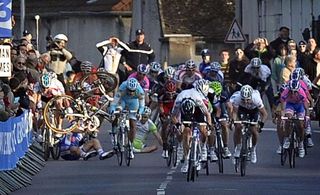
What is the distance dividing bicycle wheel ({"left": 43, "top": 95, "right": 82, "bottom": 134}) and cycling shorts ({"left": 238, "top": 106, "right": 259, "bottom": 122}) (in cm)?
→ 417

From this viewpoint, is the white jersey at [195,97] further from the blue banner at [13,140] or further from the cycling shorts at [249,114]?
the blue banner at [13,140]

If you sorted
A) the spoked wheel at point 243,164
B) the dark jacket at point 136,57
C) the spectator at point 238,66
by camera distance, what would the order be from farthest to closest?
the dark jacket at point 136,57, the spectator at point 238,66, the spoked wheel at point 243,164

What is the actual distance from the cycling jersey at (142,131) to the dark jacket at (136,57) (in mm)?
4979

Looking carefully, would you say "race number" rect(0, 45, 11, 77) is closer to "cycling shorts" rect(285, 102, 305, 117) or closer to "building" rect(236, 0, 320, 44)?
"cycling shorts" rect(285, 102, 305, 117)

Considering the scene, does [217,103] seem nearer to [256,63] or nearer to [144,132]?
[144,132]

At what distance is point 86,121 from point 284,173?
4832 millimetres

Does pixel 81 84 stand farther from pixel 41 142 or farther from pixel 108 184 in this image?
pixel 108 184

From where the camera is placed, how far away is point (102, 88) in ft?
87.5

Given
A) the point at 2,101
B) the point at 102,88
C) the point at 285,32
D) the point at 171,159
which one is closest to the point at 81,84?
the point at 102,88

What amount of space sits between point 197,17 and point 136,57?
32.5 meters

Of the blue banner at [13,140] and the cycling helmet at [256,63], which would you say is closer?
the blue banner at [13,140]

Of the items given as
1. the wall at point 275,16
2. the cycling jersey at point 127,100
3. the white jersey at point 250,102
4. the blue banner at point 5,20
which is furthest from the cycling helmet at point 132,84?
the wall at point 275,16

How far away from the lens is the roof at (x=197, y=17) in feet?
208

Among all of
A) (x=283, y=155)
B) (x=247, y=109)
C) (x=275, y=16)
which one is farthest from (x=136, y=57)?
(x=275, y=16)
